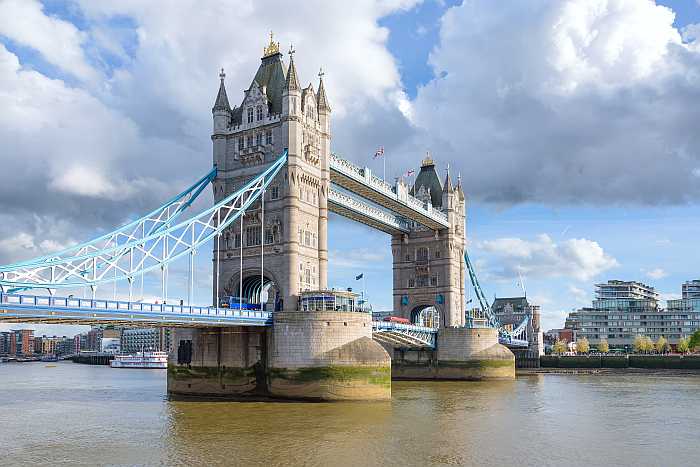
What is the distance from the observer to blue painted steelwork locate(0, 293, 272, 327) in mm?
35219

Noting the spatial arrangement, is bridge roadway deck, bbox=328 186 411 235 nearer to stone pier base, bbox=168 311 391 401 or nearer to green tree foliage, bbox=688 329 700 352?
stone pier base, bbox=168 311 391 401

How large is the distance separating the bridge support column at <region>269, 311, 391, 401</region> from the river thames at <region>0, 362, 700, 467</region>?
5.70ft

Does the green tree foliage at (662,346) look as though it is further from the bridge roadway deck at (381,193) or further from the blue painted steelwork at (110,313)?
the blue painted steelwork at (110,313)

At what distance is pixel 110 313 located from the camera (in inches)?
1551

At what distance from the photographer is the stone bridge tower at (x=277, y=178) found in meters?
55.2

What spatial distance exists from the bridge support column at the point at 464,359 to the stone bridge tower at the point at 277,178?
73.6 ft

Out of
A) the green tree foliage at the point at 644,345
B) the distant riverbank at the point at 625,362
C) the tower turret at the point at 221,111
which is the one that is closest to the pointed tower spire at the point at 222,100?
the tower turret at the point at 221,111

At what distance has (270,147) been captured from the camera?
187 ft

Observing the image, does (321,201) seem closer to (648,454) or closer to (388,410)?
(388,410)

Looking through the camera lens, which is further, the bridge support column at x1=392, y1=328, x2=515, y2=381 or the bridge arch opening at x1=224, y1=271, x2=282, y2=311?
the bridge support column at x1=392, y1=328, x2=515, y2=381

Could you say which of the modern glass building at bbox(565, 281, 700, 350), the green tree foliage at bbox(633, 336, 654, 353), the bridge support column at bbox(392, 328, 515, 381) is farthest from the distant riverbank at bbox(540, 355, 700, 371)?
the modern glass building at bbox(565, 281, 700, 350)

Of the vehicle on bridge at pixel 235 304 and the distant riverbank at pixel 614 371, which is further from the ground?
the vehicle on bridge at pixel 235 304

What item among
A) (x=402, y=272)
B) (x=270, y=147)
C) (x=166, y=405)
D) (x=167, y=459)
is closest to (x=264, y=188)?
(x=270, y=147)

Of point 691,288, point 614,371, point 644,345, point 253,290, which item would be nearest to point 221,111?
point 253,290
